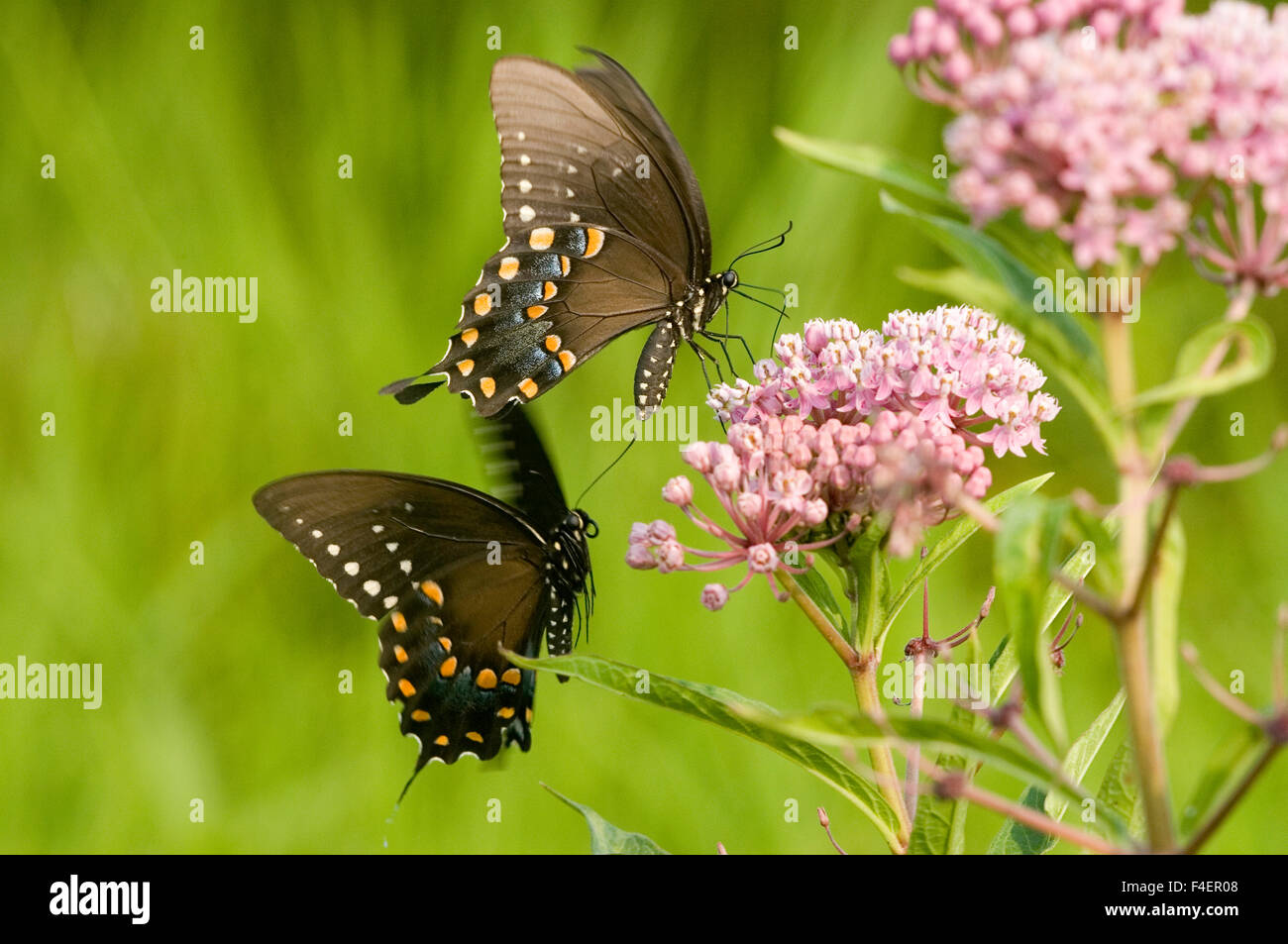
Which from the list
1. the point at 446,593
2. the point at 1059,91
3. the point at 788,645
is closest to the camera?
the point at 1059,91

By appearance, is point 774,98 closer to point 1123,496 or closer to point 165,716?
point 165,716

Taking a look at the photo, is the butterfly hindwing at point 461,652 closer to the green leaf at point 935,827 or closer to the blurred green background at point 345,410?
the blurred green background at point 345,410

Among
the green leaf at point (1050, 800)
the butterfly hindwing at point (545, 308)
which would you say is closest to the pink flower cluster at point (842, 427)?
the green leaf at point (1050, 800)

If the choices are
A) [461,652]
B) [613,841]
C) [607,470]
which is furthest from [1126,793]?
[607,470]

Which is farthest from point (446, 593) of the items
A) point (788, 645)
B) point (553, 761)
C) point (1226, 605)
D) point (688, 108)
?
point (1226, 605)

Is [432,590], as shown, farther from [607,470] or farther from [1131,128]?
[1131,128]

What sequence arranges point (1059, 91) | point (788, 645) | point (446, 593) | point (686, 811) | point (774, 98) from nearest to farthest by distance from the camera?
point (1059, 91) < point (446, 593) < point (686, 811) < point (788, 645) < point (774, 98)

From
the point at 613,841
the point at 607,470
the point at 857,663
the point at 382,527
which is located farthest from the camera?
the point at 607,470
